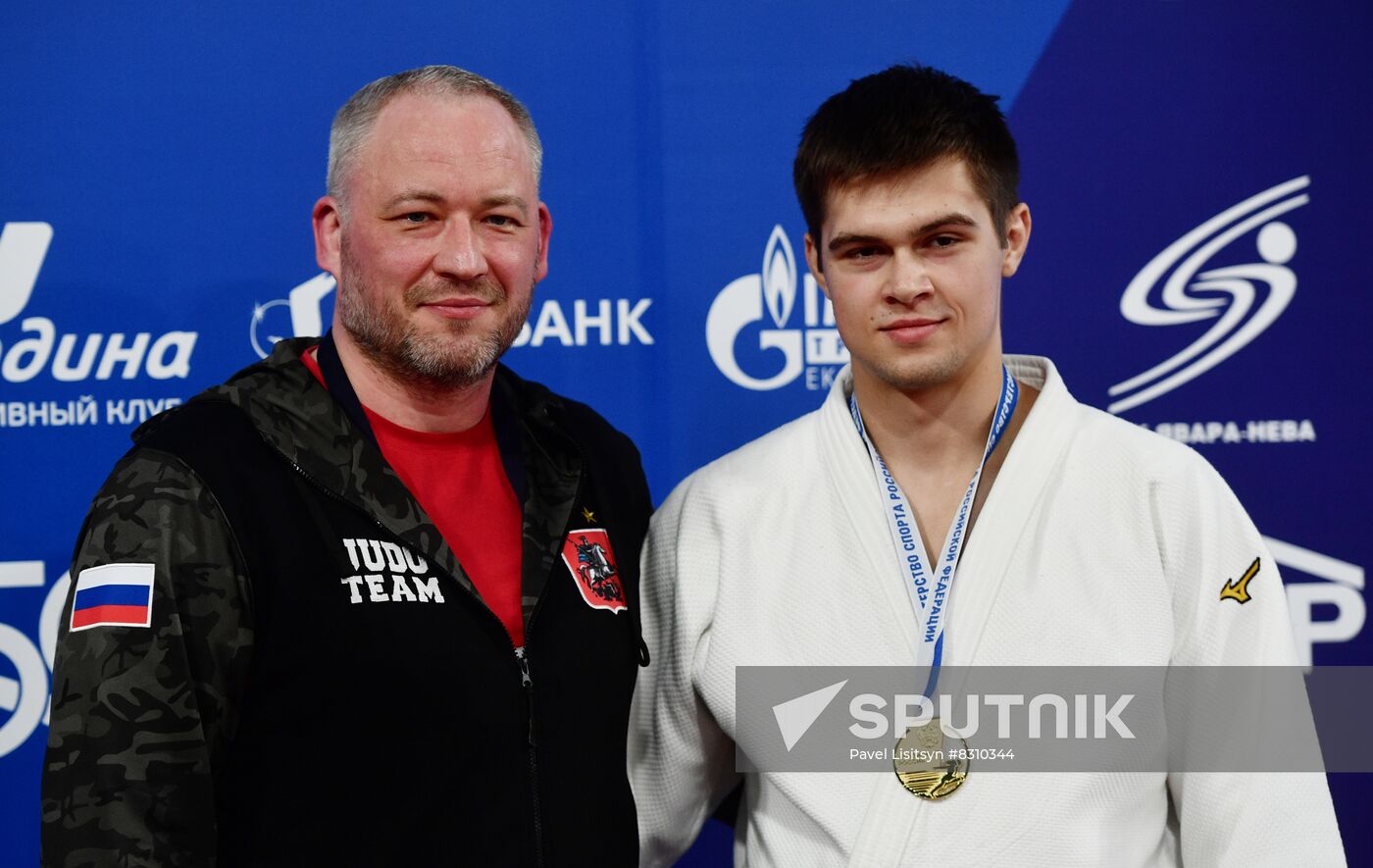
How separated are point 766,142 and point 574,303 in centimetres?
49

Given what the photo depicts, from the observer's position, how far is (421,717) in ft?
4.96

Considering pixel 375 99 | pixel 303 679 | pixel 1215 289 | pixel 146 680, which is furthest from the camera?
pixel 1215 289

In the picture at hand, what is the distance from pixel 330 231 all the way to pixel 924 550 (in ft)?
3.09

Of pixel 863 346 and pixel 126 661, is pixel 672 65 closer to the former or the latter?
pixel 863 346

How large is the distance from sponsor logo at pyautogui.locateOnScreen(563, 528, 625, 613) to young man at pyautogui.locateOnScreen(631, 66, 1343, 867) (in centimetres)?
12

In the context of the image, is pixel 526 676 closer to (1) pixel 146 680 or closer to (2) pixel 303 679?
(2) pixel 303 679

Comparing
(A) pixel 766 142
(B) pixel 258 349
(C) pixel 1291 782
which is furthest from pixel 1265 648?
(B) pixel 258 349

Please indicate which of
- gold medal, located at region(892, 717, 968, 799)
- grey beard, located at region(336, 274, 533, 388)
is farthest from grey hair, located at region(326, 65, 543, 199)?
gold medal, located at region(892, 717, 968, 799)

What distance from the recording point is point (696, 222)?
2426 millimetres

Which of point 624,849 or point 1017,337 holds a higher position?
point 1017,337

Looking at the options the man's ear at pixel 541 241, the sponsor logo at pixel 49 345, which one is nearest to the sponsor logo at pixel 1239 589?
A: the man's ear at pixel 541 241

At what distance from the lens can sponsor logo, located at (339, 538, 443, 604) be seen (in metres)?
1.50

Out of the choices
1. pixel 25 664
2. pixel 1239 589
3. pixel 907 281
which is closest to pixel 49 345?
pixel 25 664

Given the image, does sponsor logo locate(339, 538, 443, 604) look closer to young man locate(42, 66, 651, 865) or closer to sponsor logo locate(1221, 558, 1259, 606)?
young man locate(42, 66, 651, 865)
